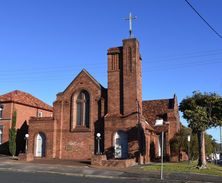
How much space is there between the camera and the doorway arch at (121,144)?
37.5 metres

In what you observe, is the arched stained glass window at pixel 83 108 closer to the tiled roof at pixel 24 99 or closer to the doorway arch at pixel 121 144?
the doorway arch at pixel 121 144

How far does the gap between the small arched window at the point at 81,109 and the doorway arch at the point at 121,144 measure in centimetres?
451

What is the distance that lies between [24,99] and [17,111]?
10.3 ft

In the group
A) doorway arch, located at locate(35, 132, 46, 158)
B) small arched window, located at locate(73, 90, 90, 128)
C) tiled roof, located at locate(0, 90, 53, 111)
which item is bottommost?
doorway arch, located at locate(35, 132, 46, 158)

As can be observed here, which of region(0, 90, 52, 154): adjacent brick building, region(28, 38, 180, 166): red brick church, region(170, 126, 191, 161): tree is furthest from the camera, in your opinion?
region(0, 90, 52, 154): adjacent brick building

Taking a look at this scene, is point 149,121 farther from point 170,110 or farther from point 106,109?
point 106,109

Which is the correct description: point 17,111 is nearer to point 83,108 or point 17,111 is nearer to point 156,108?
point 83,108

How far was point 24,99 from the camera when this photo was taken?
167 ft

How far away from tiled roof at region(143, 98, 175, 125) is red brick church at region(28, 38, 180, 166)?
155 inches

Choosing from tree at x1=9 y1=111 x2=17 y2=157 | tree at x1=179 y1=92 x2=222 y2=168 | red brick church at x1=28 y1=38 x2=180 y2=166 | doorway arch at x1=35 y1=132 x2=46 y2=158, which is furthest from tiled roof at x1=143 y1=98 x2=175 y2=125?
tree at x1=9 y1=111 x2=17 y2=157

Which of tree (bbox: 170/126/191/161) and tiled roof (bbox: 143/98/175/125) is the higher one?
tiled roof (bbox: 143/98/175/125)

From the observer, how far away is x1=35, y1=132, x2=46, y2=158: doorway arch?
41.5 meters

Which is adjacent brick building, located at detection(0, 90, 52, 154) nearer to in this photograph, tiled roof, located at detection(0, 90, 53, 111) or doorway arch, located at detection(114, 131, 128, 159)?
tiled roof, located at detection(0, 90, 53, 111)

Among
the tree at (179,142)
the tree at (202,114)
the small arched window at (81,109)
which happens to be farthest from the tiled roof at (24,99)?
the tree at (202,114)
